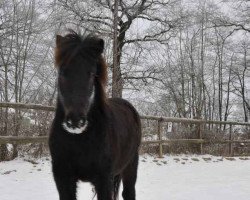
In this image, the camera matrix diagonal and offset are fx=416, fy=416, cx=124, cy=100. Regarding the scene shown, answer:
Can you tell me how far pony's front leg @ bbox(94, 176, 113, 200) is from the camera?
353cm

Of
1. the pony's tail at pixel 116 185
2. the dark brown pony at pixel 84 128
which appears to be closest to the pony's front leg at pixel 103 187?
the dark brown pony at pixel 84 128

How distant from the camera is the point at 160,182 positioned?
328 inches

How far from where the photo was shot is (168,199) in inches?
253

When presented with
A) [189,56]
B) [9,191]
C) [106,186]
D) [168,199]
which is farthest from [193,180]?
[189,56]

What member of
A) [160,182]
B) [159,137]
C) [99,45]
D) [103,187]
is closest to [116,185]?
[103,187]

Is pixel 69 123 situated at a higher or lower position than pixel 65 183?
higher

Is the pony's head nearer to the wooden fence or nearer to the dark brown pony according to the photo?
the dark brown pony

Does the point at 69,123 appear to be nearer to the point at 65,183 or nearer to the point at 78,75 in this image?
the point at 78,75

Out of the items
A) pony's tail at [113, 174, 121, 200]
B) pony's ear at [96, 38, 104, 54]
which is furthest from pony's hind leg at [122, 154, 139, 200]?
pony's ear at [96, 38, 104, 54]

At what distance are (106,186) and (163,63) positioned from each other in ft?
61.8

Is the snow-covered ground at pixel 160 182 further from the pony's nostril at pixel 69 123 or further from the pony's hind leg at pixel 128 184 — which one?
the pony's nostril at pixel 69 123

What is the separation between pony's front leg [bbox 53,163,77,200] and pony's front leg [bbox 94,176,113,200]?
8.5 inches

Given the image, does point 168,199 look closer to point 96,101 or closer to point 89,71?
point 96,101

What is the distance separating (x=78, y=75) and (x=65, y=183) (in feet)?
3.28
